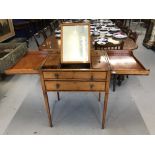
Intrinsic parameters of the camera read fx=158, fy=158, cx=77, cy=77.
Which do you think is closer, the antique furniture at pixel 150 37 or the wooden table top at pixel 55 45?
the wooden table top at pixel 55 45

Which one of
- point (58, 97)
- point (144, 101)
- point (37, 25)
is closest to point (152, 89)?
point (144, 101)

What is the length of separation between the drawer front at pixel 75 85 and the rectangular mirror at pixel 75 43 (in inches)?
8.6

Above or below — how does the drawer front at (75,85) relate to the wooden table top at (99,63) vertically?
below

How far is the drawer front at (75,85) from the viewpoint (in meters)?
1.54

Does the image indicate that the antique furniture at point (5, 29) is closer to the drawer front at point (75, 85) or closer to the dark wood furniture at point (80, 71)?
the dark wood furniture at point (80, 71)

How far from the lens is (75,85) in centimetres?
155

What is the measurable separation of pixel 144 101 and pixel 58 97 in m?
1.26

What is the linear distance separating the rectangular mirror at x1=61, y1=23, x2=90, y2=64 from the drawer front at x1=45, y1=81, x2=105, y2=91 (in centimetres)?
22

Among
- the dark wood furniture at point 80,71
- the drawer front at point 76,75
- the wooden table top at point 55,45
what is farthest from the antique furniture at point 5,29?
the drawer front at point 76,75

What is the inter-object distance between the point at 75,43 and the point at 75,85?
409 millimetres

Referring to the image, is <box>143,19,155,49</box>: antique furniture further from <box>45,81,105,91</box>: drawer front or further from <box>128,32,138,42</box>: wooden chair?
<box>45,81,105,91</box>: drawer front

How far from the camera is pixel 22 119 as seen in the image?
2035 mm

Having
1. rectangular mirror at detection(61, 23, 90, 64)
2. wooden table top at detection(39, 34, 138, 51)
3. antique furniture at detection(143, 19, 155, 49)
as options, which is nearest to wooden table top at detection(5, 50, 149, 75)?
rectangular mirror at detection(61, 23, 90, 64)

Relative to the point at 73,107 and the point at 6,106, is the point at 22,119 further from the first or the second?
the point at 73,107
